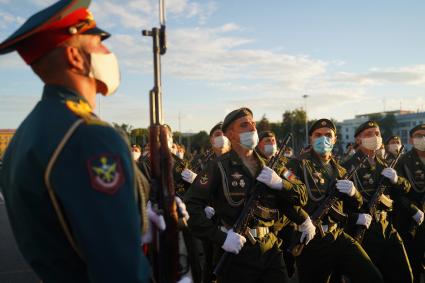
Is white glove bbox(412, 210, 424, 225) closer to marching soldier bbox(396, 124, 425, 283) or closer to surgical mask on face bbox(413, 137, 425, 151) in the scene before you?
marching soldier bbox(396, 124, 425, 283)

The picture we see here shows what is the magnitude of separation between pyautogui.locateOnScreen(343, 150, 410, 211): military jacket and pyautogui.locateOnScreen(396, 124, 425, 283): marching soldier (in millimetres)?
312

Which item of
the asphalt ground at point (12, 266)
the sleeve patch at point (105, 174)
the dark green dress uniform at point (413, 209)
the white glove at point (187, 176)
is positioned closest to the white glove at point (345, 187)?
the dark green dress uniform at point (413, 209)

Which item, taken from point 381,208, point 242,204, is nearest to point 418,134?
point 381,208

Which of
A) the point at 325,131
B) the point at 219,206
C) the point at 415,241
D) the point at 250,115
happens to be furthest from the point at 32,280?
the point at 415,241

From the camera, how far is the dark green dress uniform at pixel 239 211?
13.3 ft

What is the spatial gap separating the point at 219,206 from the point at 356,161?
249cm

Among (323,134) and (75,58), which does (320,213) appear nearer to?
(323,134)

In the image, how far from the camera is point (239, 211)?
4246mm

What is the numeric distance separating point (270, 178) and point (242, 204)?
1.21 feet

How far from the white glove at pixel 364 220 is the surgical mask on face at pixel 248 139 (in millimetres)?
1874

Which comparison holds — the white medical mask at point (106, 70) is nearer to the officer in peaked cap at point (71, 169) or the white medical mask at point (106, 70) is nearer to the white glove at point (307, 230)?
the officer in peaked cap at point (71, 169)

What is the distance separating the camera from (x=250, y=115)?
484 cm

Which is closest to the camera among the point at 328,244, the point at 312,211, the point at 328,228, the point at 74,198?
the point at 74,198

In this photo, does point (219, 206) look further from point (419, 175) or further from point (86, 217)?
point (419, 175)
